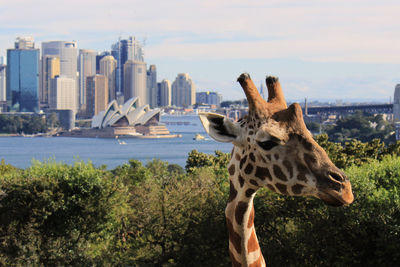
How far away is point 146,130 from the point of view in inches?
5719

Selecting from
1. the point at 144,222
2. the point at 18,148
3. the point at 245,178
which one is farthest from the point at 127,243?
the point at 18,148

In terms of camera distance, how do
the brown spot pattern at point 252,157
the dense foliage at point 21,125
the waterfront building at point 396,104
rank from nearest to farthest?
the brown spot pattern at point 252,157 → the waterfront building at point 396,104 → the dense foliage at point 21,125

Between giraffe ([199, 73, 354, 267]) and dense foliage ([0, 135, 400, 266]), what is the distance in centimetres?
859

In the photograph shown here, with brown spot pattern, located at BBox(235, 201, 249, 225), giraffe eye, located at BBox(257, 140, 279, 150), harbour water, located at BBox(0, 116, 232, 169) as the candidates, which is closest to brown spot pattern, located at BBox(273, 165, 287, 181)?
giraffe eye, located at BBox(257, 140, 279, 150)

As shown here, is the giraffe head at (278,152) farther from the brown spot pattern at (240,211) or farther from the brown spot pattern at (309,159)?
the brown spot pattern at (240,211)

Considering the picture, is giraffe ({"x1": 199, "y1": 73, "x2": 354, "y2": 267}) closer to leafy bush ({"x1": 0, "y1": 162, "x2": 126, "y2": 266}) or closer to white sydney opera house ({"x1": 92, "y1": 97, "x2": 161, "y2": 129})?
leafy bush ({"x1": 0, "y1": 162, "x2": 126, "y2": 266})

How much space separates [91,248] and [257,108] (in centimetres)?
1362

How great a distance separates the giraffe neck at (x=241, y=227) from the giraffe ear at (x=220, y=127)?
412 mm

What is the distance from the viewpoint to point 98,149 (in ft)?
396

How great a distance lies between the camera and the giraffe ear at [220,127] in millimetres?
3791

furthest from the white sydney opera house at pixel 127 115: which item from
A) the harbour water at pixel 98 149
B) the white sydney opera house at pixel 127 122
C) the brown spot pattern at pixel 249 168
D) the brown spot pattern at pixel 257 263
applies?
the brown spot pattern at pixel 249 168

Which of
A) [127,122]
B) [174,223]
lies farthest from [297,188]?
[127,122]

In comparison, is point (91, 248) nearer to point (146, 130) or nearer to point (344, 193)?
point (344, 193)

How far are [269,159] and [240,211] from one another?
1.96 feet
